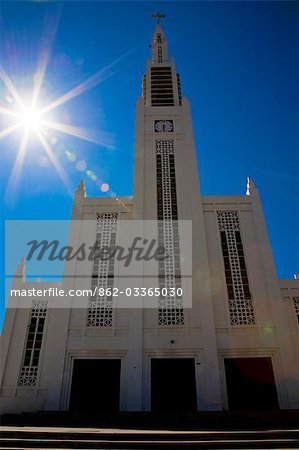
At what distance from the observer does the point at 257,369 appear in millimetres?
13320

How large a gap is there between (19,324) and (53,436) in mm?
8109

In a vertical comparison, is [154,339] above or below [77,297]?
below

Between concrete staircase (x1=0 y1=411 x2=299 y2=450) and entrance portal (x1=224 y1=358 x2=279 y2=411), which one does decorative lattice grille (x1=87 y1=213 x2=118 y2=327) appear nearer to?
entrance portal (x1=224 y1=358 x2=279 y2=411)

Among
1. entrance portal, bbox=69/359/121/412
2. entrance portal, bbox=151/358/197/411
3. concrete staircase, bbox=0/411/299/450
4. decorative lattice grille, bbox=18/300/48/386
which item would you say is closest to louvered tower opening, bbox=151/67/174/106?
decorative lattice grille, bbox=18/300/48/386

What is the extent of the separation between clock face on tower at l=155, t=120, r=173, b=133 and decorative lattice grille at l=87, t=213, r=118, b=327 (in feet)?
21.0

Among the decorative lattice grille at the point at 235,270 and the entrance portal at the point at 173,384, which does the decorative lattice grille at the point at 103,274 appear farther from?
the decorative lattice grille at the point at 235,270

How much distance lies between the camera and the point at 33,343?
1405 cm

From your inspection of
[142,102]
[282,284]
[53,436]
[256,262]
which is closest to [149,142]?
[142,102]

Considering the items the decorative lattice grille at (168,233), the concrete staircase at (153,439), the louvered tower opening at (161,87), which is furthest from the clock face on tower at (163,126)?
the concrete staircase at (153,439)

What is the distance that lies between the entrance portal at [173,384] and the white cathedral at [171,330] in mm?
36

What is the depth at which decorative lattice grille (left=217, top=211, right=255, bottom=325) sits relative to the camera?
14320mm

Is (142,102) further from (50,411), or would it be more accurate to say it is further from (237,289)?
(50,411)

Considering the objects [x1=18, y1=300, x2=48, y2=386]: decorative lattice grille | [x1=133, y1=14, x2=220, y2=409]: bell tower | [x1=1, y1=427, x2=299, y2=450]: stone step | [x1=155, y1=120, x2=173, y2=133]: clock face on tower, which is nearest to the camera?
[x1=1, y1=427, x2=299, y2=450]: stone step

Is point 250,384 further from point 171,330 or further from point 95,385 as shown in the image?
point 95,385
